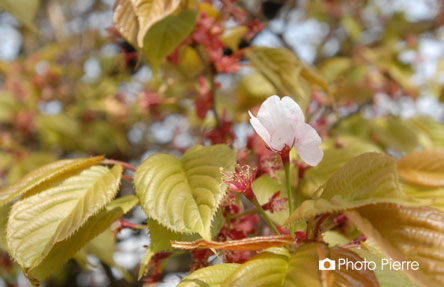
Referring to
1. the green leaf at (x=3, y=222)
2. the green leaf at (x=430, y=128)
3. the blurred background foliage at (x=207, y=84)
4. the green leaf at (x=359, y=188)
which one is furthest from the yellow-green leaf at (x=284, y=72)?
the green leaf at (x=430, y=128)

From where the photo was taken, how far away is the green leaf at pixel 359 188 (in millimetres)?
523

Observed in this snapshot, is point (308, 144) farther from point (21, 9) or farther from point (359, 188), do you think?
point (21, 9)

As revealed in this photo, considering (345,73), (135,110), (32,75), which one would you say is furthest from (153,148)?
(345,73)

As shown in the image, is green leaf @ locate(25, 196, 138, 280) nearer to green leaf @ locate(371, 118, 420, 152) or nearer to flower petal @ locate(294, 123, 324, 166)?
flower petal @ locate(294, 123, 324, 166)

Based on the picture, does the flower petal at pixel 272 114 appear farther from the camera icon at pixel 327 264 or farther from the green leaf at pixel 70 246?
the green leaf at pixel 70 246

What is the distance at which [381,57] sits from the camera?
2.35 metres

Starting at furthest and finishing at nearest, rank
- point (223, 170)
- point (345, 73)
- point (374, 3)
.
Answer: point (374, 3) < point (345, 73) < point (223, 170)

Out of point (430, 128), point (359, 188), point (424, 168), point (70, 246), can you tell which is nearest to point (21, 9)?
point (70, 246)

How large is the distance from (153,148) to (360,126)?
1.57 meters

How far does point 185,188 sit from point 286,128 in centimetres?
21

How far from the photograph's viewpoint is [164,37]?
37.9 inches

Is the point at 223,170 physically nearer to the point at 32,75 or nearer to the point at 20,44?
the point at 32,75

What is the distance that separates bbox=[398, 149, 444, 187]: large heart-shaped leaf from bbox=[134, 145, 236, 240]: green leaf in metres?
0.47

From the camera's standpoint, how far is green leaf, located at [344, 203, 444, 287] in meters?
0.52
